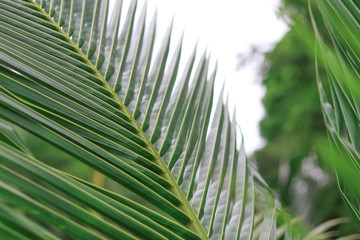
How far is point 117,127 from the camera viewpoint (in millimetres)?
668

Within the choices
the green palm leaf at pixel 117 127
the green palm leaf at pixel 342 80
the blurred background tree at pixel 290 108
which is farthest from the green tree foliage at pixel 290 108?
the green palm leaf at pixel 342 80

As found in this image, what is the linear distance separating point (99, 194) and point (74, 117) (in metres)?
0.16

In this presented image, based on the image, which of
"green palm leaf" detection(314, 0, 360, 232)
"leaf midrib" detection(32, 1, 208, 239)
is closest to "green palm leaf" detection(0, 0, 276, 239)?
"leaf midrib" detection(32, 1, 208, 239)

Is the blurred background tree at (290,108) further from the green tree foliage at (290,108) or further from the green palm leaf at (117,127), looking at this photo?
the green palm leaf at (117,127)

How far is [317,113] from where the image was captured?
820cm

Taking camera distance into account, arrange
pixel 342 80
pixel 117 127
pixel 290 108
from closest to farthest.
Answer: pixel 342 80 → pixel 117 127 → pixel 290 108

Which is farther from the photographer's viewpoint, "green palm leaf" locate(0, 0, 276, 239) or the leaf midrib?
the leaf midrib

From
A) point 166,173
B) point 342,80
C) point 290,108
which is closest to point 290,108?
point 290,108

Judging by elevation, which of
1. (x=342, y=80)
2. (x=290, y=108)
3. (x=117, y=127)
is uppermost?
(x=117, y=127)

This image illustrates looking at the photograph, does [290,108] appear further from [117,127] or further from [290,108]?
[117,127]

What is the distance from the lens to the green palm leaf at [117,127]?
43 centimetres

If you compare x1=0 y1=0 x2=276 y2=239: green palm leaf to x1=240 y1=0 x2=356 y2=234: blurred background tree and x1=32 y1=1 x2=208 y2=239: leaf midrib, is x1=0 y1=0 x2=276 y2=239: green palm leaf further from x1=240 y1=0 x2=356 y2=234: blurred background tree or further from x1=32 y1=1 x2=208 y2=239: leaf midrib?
x1=240 y1=0 x2=356 y2=234: blurred background tree

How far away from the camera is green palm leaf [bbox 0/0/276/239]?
0.43 m

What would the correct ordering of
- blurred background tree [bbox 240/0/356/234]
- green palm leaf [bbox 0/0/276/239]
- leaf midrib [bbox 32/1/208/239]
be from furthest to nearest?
blurred background tree [bbox 240/0/356/234]
leaf midrib [bbox 32/1/208/239]
green palm leaf [bbox 0/0/276/239]
